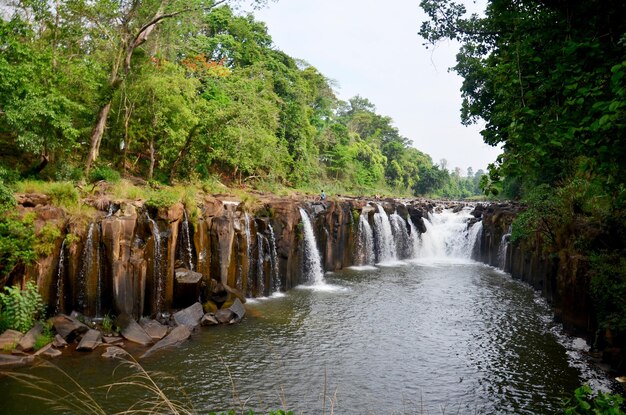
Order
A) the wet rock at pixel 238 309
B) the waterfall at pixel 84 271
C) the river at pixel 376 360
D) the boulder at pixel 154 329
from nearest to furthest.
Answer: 1. the river at pixel 376 360
2. the boulder at pixel 154 329
3. the waterfall at pixel 84 271
4. the wet rock at pixel 238 309

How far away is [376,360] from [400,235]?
21706 mm

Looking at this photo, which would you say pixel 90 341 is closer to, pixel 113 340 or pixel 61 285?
pixel 113 340

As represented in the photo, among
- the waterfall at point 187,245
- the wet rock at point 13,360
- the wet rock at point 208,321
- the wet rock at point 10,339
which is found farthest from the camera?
the waterfall at point 187,245

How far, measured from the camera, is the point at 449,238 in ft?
117

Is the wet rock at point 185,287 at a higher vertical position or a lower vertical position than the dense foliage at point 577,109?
lower

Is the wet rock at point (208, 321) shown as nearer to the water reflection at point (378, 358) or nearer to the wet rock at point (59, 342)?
the water reflection at point (378, 358)

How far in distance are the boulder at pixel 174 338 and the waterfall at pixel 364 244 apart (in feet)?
57.1

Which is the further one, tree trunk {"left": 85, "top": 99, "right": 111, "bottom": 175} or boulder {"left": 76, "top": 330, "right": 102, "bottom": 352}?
tree trunk {"left": 85, "top": 99, "right": 111, "bottom": 175}

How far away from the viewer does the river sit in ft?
33.5

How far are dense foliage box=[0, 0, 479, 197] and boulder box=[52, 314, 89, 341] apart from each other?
21.6 feet

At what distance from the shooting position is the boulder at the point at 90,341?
39.9 ft

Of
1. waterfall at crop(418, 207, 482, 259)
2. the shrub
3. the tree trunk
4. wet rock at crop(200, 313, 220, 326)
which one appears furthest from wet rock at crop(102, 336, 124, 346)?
waterfall at crop(418, 207, 482, 259)

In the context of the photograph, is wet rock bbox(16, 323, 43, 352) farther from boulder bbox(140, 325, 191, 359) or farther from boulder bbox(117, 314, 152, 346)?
boulder bbox(140, 325, 191, 359)

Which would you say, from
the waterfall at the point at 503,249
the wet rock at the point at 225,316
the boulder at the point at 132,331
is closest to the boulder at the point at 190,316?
the wet rock at the point at 225,316
